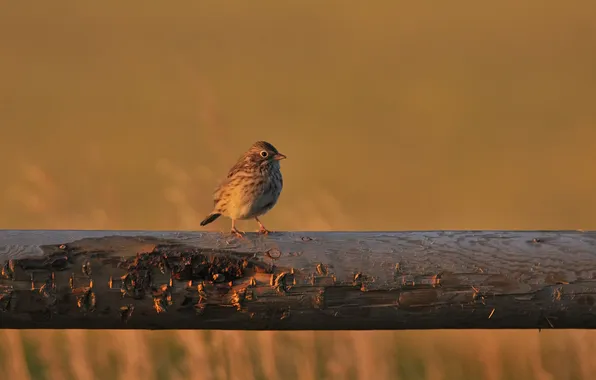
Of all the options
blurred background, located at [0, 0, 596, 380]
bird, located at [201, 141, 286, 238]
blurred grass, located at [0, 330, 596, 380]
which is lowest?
blurred grass, located at [0, 330, 596, 380]

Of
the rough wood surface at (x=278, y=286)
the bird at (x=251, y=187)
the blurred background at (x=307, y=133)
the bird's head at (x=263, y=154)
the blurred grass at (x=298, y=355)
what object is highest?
the blurred background at (x=307, y=133)

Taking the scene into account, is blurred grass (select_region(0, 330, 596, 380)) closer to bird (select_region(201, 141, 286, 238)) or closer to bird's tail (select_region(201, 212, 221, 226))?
bird (select_region(201, 141, 286, 238))

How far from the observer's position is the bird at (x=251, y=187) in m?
6.36

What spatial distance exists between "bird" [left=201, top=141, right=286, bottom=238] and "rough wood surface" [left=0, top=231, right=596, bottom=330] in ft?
7.58

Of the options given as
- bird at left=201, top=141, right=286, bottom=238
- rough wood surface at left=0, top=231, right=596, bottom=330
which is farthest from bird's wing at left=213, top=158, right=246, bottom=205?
rough wood surface at left=0, top=231, right=596, bottom=330

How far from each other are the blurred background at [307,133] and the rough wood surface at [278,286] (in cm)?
186

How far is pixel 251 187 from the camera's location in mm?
6387

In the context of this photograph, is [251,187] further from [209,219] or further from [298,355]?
[298,355]

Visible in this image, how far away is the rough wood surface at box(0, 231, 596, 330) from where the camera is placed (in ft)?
12.6

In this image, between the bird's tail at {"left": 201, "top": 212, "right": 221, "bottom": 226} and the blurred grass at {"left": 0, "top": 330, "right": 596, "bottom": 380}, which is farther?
the bird's tail at {"left": 201, "top": 212, "right": 221, "bottom": 226}

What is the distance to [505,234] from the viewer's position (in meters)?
4.10

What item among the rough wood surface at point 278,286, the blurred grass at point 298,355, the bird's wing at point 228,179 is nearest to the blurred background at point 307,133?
the blurred grass at point 298,355

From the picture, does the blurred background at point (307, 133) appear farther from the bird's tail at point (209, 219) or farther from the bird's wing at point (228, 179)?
the bird's wing at point (228, 179)

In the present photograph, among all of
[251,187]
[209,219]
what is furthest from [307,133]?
[251,187]
